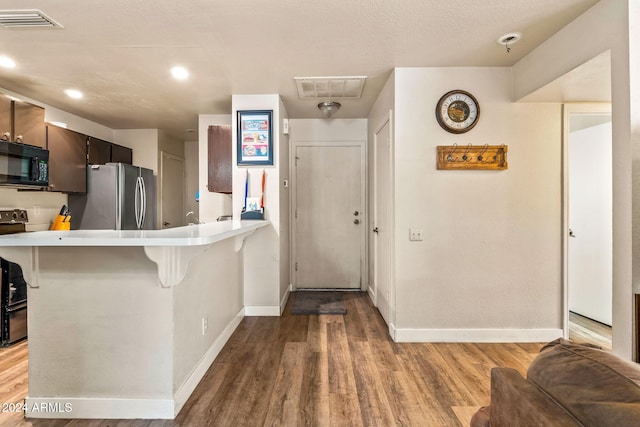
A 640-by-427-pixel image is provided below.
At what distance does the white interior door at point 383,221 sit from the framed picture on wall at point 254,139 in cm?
118

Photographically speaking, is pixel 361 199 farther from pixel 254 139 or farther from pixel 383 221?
pixel 254 139

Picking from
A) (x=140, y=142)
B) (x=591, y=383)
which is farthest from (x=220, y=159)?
(x=591, y=383)

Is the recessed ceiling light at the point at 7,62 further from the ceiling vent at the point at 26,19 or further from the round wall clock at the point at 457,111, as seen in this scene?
the round wall clock at the point at 457,111

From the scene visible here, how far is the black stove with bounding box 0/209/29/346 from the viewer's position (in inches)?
107

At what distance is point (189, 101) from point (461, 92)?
9.13ft

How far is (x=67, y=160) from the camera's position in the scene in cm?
347

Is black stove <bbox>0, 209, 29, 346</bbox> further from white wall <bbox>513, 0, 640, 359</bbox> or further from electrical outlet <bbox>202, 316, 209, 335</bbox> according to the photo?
white wall <bbox>513, 0, 640, 359</bbox>

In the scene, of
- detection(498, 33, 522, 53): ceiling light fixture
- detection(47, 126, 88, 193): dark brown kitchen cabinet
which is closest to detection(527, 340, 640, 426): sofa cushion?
detection(498, 33, 522, 53): ceiling light fixture

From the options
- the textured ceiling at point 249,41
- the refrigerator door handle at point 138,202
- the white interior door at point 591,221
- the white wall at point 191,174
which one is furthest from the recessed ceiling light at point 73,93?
the white interior door at point 591,221

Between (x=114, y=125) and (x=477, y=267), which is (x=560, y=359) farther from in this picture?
(x=114, y=125)

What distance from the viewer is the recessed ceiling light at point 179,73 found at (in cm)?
265

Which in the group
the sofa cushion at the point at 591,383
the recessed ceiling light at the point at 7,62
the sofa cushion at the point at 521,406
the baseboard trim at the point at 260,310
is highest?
the recessed ceiling light at the point at 7,62

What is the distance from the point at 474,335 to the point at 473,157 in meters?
1.55

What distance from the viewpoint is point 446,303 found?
274 centimetres
